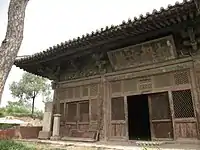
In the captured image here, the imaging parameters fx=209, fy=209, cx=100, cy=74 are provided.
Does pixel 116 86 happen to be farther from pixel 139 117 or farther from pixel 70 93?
pixel 139 117

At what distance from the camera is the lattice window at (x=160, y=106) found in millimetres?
6281

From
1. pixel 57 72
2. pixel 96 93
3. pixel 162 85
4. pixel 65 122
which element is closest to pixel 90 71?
pixel 96 93

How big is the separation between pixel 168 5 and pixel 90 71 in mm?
3944

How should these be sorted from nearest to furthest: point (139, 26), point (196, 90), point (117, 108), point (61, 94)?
point (139, 26)
point (196, 90)
point (117, 108)
point (61, 94)

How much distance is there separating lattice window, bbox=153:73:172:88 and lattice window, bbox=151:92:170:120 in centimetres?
28

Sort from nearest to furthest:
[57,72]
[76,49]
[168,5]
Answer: [168,5] < [76,49] < [57,72]

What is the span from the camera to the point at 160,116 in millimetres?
6340

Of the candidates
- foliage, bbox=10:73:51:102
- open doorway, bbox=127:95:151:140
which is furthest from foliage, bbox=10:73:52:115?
open doorway, bbox=127:95:151:140

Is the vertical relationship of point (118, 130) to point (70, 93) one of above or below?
below

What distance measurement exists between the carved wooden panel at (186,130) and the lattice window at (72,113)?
12.6 feet

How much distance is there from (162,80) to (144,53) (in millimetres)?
1023

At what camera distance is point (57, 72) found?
890 centimetres

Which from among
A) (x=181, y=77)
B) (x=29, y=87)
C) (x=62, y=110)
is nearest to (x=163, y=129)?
(x=181, y=77)

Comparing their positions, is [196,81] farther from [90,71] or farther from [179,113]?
[90,71]
